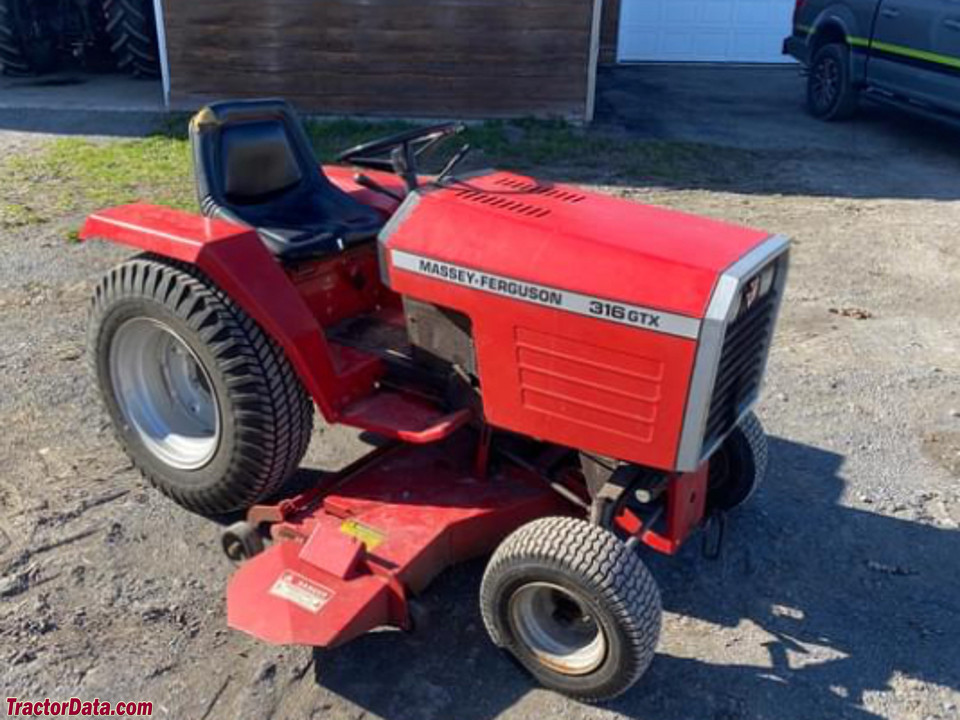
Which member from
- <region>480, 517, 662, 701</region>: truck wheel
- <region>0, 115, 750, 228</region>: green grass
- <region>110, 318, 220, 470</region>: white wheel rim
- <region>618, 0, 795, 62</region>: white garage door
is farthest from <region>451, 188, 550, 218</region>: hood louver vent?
<region>618, 0, 795, 62</region>: white garage door

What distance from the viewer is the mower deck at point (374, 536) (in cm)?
275

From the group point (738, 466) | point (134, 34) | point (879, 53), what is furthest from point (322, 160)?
point (738, 466)

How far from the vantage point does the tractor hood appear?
262 cm

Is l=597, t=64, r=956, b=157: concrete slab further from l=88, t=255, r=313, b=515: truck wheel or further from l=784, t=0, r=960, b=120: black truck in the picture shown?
l=88, t=255, r=313, b=515: truck wheel

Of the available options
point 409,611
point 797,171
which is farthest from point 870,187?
point 409,611

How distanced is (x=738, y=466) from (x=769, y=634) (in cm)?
61

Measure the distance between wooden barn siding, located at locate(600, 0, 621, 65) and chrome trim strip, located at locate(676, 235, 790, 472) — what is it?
10.5 m

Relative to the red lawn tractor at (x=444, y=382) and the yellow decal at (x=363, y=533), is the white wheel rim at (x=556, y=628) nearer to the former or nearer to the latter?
the red lawn tractor at (x=444, y=382)

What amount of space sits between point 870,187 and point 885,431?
4.08m

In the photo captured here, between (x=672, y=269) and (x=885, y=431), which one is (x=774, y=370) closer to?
(x=885, y=431)

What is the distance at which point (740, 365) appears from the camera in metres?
2.88

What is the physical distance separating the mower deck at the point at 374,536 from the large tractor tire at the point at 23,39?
9323mm

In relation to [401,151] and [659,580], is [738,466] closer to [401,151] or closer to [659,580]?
[659,580]

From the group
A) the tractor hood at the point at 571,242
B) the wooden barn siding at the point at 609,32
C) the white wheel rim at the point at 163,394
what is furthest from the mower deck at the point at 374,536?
the wooden barn siding at the point at 609,32
